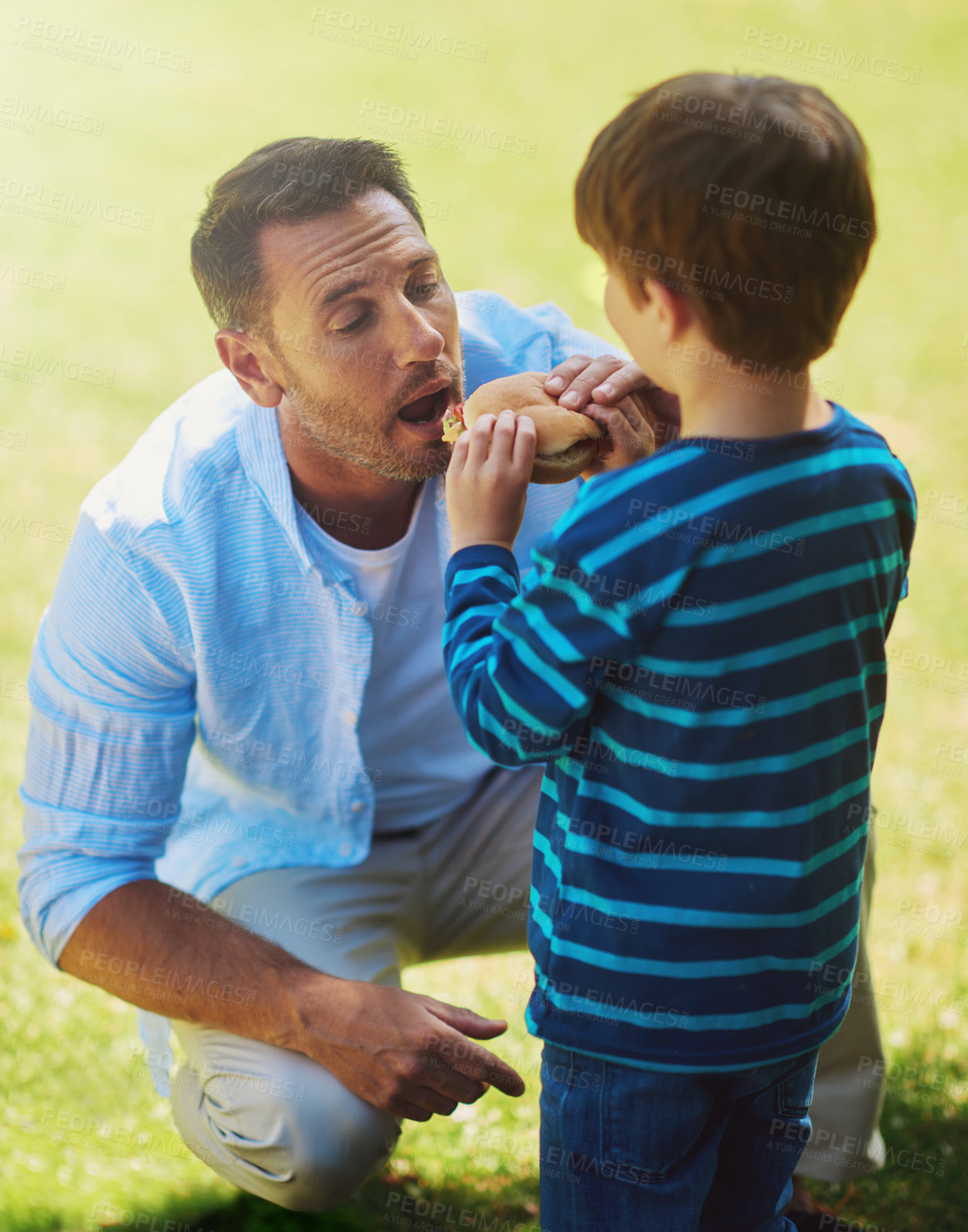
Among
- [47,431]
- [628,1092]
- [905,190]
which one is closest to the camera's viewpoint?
[628,1092]

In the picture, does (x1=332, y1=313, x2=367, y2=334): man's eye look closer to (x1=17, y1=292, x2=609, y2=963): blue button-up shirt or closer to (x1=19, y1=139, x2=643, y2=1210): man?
(x1=19, y1=139, x2=643, y2=1210): man

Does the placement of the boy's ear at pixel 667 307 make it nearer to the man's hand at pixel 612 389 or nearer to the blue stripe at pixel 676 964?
the man's hand at pixel 612 389

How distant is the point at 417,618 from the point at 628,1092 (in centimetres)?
110

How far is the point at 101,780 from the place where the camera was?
2.19 m

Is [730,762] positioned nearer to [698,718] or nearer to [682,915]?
[698,718]

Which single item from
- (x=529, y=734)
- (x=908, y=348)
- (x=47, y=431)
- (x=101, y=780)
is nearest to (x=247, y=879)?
(x=101, y=780)

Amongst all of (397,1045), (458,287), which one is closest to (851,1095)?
(397,1045)

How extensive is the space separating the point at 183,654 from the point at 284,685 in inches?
9.0

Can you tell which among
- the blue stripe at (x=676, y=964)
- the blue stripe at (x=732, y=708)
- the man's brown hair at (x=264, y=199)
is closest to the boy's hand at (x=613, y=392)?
the blue stripe at (x=732, y=708)

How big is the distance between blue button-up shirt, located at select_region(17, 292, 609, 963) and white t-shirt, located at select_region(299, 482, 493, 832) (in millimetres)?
45

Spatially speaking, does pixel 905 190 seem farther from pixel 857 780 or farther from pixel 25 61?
pixel 857 780

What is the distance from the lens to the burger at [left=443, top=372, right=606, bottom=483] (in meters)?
1.60

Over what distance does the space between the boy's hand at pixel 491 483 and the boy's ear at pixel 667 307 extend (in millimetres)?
286

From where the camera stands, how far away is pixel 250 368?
212cm
